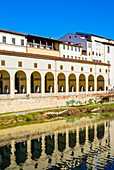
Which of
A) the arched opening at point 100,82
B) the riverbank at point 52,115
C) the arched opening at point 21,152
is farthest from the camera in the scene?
the arched opening at point 100,82

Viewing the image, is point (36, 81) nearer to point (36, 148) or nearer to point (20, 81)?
point (20, 81)

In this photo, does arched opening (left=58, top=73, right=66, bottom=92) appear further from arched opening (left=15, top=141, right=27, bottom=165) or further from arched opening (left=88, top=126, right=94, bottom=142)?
arched opening (left=15, top=141, right=27, bottom=165)

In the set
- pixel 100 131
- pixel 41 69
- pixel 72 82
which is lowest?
pixel 100 131

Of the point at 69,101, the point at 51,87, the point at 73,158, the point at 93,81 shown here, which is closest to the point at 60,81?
the point at 51,87

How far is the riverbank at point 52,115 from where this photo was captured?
31.8 metres

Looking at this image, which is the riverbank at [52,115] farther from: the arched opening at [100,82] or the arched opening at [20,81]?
Answer: the arched opening at [100,82]

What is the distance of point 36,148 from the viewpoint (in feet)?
72.9

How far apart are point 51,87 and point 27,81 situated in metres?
9.62

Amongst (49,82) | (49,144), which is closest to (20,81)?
(49,82)

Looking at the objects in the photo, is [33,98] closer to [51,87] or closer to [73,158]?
Result: [51,87]

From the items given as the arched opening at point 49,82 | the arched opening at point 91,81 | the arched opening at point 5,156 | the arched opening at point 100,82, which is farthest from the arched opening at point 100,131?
the arched opening at point 100,82

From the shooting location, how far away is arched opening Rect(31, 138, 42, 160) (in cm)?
1981

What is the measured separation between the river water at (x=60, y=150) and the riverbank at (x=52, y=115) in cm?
541

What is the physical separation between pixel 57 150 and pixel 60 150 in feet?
1.06
